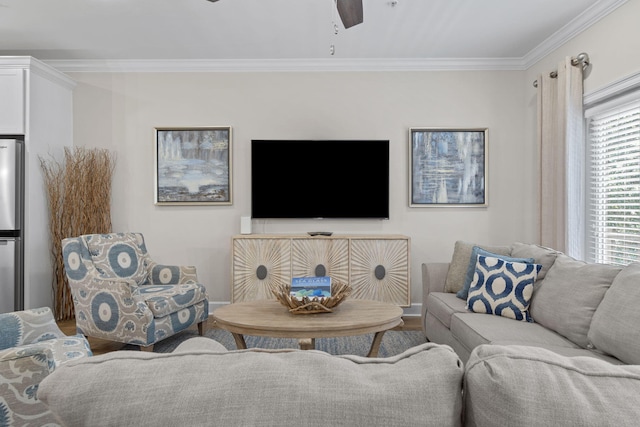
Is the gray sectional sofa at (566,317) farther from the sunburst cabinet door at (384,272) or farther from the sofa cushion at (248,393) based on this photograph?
the sofa cushion at (248,393)

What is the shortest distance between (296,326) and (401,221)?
2.53 meters

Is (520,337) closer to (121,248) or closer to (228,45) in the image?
(121,248)

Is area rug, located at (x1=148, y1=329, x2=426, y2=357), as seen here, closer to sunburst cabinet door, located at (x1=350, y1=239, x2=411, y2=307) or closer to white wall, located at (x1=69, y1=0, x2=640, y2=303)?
sunburst cabinet door, located at (x1=350, y1=239, x2=411, y2=307)

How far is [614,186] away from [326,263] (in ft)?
8.23

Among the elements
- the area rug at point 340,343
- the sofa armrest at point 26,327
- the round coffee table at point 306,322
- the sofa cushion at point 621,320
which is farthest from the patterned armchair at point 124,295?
the sofa cushion at point 621,320

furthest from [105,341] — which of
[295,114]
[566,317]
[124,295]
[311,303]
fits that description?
[566,317]

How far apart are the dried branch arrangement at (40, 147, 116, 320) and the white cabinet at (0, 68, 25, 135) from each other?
38cm

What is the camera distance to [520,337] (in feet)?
7.28

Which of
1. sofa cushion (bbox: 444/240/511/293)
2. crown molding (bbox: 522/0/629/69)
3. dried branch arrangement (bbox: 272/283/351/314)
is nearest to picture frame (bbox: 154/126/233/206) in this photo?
dried branch arrangement (bbox: 272/283/351/314)

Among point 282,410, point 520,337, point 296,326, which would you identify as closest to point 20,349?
point 282,410

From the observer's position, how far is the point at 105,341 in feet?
12.0

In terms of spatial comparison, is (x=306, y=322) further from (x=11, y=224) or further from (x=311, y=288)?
(x=11, y=224)

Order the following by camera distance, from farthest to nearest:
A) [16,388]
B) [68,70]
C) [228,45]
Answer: [68,70]
[228,45]
[16,388]

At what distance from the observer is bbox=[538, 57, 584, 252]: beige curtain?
3551 mm
